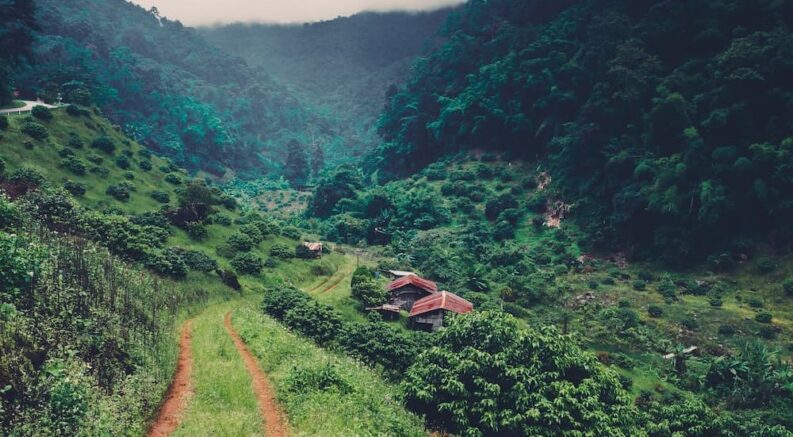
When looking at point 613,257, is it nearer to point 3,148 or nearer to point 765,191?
point 765,191

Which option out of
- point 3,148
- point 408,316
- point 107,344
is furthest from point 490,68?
point 107,344

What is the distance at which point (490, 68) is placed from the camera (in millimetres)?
121875

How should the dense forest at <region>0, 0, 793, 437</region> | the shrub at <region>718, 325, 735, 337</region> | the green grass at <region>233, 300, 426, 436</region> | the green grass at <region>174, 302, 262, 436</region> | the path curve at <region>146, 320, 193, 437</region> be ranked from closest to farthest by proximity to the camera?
1. the path curve at <region>146, 320, 193, 437</region>
2. the green grass at <region>174, 302, 262, 436</region>
3. the green grass at <region>233, 300, 426, 436</region>
4. the dense forest at <region>0, 0, 793, 437</region>
5. the shrub at <region>718, 325, 735, 337</region>

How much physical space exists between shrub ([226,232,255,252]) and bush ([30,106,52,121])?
3095cm

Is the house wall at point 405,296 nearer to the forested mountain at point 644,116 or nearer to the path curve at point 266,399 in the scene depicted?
the path curve at point 266,399

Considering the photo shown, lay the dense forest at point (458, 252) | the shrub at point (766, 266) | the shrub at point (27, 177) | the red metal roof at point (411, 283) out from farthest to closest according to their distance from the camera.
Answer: the shrub at point (766, 266) < the red metal roof at point (411, 283) < the shrub at point (27, 177) < the dense forest at point (458, 252)

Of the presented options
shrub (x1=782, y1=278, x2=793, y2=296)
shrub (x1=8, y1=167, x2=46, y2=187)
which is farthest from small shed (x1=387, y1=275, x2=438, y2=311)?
shrub (x1=782, y1=278, x2=793, y2=296)

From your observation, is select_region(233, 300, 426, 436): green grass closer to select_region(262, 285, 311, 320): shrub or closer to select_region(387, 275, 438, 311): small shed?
select_region(262, 285, 311, 320): shrub

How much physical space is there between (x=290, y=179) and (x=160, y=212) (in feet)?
330

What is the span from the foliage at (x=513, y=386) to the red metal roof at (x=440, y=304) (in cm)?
2188

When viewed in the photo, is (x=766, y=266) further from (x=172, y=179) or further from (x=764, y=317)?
(x=172, y=179)

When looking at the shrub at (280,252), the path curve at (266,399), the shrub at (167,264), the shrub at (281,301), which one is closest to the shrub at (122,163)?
the shrub at (280,252)

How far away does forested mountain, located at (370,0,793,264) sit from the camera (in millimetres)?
65188

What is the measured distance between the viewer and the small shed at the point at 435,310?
4797 cm
